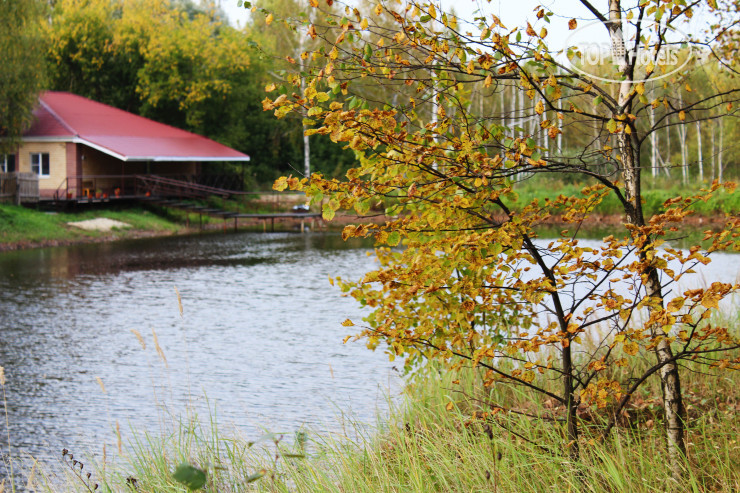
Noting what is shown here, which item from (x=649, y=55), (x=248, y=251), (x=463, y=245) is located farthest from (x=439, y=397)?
(x=248, y=251)

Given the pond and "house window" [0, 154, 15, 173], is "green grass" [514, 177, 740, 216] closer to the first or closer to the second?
the pond

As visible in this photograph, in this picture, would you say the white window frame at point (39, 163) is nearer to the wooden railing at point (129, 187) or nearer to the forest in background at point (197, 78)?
the wooden railing at point (129, 187)

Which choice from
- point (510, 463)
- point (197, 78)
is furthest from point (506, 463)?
point (197, 78)

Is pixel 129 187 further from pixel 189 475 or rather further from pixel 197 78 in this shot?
pixel 189 475

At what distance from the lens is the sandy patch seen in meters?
33.8

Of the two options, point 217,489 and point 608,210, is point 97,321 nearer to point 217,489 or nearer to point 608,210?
point 217,489

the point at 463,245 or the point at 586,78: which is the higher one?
the point at 586,78

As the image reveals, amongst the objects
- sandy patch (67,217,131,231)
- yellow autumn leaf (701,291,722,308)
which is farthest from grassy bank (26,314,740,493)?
sandy patch (67,217,131,231)

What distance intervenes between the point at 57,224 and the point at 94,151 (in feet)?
28.4

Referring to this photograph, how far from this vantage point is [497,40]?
4.61 meters

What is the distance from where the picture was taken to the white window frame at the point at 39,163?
39.4m

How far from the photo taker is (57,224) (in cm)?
3303

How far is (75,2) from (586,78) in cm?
5037

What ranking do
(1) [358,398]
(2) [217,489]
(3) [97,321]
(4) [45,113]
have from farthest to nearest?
(4) [45,113] < (3) [97,321] < (1) [358,398] < (2) [217,489]
